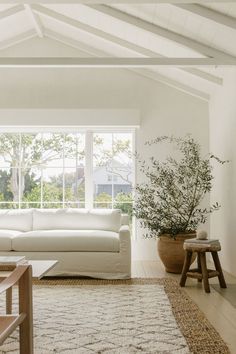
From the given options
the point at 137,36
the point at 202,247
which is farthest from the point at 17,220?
the point at 137,36

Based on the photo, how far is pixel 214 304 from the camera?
13.1 ft

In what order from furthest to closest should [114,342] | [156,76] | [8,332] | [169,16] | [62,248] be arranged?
[156,76]
[62,248]
[169,16]
[114,342]
[8,332]

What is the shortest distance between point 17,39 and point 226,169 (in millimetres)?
3722

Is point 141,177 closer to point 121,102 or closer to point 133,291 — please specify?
point 121,102

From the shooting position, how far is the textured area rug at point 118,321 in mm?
2805

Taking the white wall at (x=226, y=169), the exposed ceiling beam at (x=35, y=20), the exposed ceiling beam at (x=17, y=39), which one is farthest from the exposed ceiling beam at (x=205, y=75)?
the exposed ceiling beam at (x=17, y=39)

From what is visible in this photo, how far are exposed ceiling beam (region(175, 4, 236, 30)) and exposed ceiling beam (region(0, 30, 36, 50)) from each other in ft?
→ 10.4

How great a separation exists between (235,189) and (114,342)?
2932 mm

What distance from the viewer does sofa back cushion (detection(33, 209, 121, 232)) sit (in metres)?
5.87

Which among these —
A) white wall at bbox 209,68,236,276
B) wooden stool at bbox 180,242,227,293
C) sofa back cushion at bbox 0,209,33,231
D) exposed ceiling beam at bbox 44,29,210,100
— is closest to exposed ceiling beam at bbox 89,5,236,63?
white wall at bbox 209,68,236,276

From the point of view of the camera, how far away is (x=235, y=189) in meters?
5.32

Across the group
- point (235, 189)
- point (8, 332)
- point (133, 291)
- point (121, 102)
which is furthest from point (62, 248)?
point (8, 332)

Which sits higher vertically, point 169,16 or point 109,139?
point 169,16


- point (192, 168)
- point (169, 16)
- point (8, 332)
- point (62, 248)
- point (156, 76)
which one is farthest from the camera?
point (156, 76)
